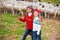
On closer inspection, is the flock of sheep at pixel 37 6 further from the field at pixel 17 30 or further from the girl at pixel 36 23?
the girl at pixel 36 23

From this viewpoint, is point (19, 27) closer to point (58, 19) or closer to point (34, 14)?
point (58, 19)

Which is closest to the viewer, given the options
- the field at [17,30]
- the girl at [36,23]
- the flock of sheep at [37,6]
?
the girl at [36,23]

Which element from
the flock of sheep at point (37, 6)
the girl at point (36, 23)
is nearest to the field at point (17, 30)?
the flock of sheep at point (37, 6)

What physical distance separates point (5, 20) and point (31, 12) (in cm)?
573

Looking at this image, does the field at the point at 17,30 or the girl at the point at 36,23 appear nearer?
the girl at the point at 36,23

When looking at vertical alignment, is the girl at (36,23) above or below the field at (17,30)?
above

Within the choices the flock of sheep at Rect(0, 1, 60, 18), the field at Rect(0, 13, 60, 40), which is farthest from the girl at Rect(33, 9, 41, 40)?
the flock of sheep at Rect(0, 1, 60, 18)

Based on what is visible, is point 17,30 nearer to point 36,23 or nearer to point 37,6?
point 36,23

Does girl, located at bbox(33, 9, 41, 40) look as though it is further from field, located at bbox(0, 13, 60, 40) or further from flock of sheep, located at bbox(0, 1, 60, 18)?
flock of sheep, located at bbox(0, 1, 60, 18)

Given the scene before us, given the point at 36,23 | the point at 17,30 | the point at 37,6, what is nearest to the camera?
the point at 36,23

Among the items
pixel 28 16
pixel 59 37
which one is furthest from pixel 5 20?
pixel 28 16

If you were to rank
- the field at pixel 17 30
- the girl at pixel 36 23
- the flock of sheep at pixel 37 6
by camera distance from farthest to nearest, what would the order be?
the flock of sheep at pixel 37 6
the field at pixel 17 30
the girl at pixel 36 23

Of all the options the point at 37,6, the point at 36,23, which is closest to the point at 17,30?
the point at 36,23

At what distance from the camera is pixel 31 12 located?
683 cm
